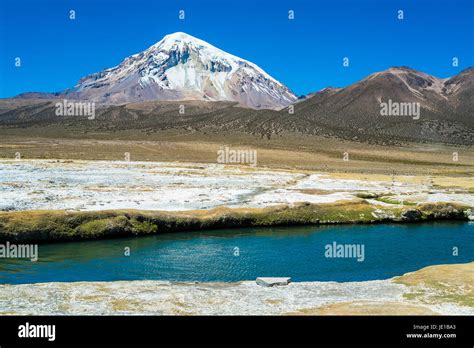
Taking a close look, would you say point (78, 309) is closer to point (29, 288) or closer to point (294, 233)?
point (29, 288)

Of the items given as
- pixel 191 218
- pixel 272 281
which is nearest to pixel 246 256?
pixel 272 281

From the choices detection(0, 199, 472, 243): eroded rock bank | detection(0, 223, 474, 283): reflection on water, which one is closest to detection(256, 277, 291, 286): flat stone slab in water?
detection(0, 223, 474, 283): reflection on water

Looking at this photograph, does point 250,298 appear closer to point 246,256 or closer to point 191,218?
point 246,256

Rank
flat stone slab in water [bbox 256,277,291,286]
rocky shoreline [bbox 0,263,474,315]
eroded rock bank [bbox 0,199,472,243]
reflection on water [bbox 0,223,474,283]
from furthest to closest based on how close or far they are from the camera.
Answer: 1. eroded rock bank [bbox 0,199,472,243]
2. reflection on water [bbox 0,223,474,283]
3. flat stone slab in water [bbox 256,277,291,286]
4. rocky shoreline [bbox 0,263,474,315]

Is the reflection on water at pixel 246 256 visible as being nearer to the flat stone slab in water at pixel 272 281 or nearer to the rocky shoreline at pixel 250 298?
the flat stone slab in water at pixel 272 281

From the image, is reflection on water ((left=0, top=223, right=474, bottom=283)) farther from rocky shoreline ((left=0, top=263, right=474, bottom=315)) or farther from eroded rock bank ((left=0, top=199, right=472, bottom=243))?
rocky shoreline ((left=0, top=263, right=474, bottom=315))
